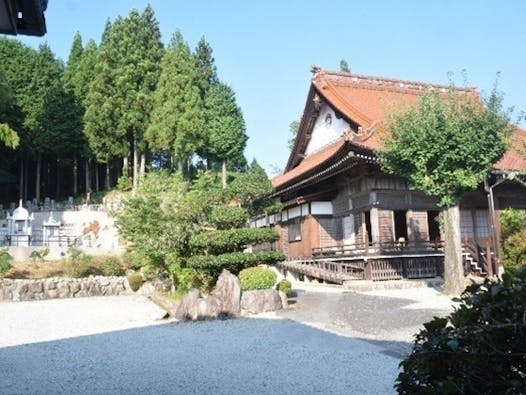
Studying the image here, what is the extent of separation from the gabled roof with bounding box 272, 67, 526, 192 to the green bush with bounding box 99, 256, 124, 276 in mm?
8560

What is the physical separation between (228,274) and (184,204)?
3626mm

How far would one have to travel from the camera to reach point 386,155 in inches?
558

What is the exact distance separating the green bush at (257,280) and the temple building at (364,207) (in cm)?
540

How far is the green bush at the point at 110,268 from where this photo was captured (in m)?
23.0

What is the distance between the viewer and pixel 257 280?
12633mm

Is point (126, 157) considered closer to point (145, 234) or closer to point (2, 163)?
point (2, 163)

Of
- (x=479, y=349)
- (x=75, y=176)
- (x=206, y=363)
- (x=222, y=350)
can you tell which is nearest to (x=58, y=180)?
(x=75, y=176)

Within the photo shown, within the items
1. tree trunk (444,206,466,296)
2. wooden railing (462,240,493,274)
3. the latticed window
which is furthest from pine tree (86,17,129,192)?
tree trunk (444,206,466,296)

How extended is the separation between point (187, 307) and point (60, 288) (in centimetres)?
1025

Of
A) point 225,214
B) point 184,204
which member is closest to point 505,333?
point 225,214

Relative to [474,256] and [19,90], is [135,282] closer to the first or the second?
[474,256]

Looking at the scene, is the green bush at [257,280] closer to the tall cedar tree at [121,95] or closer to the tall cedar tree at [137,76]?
the tall cedar tree at [137,76]

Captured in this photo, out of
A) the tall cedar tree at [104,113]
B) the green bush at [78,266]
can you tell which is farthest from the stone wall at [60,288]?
the tall cedar tree at [104,113]

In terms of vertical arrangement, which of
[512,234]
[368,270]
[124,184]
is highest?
[124,184]
